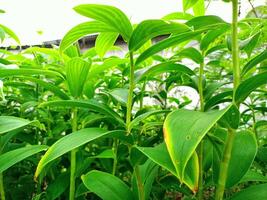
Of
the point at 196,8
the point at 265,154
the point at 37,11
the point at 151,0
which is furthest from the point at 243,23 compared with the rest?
the point at 37,11

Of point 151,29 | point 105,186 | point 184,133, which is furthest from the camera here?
point 105,186

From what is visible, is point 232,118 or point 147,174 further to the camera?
point 147,174

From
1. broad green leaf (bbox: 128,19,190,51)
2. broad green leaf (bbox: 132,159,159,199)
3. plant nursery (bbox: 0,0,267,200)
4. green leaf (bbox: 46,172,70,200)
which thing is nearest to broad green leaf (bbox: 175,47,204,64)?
plant nursery (bbox: 0,0,267,200)

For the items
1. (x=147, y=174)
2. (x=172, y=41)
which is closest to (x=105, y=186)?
(x=147, y=174)

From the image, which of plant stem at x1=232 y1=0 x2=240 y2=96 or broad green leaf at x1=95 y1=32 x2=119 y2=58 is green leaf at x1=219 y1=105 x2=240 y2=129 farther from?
broad green leaf at x1=95 y1=32 x2=119 y2=58

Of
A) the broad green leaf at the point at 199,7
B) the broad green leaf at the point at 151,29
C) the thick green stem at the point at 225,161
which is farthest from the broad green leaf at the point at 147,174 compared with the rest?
the broad green leaf at the point at 199,7

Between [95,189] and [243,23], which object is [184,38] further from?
[95,189]

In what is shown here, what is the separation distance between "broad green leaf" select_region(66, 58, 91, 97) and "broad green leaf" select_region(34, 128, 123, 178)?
140 mm

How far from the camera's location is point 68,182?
76 cm

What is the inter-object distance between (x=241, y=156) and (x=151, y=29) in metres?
0.26

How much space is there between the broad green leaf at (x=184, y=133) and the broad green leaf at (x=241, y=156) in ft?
0.53

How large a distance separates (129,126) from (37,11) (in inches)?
108

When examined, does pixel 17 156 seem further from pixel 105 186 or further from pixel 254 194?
pixel 254 194

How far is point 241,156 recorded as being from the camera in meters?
0.53
